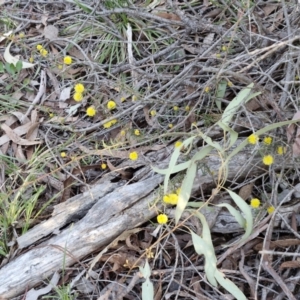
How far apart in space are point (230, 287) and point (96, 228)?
51cm

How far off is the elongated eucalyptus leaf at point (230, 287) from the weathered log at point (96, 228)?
14.3 inches

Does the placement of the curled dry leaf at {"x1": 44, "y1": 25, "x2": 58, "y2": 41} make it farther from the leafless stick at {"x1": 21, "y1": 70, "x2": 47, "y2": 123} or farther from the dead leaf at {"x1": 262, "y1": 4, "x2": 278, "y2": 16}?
the dead leaf at {"x1": 262, "y1": 4, "x2": 278, "y2": 16}

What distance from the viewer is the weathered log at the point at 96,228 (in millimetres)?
1604

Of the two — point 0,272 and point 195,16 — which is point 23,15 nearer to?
point 195,16

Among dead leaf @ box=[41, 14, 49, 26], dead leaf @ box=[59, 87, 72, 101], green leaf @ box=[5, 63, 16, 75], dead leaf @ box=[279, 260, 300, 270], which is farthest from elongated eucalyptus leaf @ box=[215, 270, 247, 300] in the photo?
dead leaf @ box=[41, 14, 49, 26]

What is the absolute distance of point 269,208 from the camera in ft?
4.58

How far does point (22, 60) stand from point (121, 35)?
469 millimetres

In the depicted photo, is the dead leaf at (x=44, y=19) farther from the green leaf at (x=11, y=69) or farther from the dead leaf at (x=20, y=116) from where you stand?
the dead leaf at (x=20, y=116)

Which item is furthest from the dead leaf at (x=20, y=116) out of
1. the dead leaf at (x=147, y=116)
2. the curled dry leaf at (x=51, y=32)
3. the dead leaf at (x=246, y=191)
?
the dead leaf at (x=246, y=191)

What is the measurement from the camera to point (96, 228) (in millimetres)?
1619

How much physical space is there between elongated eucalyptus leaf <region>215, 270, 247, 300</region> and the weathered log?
14.3 inches

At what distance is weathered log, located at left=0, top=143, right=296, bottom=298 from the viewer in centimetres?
A: 160

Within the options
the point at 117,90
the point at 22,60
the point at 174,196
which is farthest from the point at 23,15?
the point at 174,196

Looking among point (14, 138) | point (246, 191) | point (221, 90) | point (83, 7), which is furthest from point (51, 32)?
point (246, 191)
